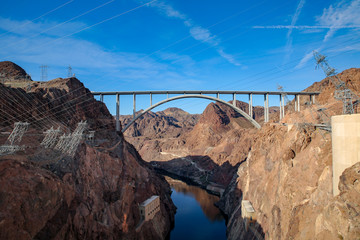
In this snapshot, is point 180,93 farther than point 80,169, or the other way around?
point 180,93

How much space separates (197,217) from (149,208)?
15425mm

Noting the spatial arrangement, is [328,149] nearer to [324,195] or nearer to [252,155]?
[324,195]

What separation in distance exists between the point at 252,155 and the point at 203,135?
5978cm

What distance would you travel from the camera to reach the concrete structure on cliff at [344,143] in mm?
13562

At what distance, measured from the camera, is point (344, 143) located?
1423cm

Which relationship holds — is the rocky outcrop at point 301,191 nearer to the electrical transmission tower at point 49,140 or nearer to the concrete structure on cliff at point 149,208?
the concrete structure on cliff at point 149,208

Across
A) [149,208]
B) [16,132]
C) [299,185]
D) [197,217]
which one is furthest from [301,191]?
[197,217]

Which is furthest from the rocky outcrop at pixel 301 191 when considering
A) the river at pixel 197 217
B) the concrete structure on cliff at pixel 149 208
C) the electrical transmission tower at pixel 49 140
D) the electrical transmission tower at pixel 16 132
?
the electrical transmission tower at pixel 16 132

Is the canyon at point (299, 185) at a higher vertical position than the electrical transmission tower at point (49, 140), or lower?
lower

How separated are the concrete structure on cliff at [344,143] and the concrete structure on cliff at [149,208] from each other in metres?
21.1

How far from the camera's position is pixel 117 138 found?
116ft

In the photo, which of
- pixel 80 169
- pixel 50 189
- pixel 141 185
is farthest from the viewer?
pixel 141 185

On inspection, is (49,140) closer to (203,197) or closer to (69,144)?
(69,144)

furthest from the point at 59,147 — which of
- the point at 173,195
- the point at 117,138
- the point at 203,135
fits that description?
the point at 203,135
